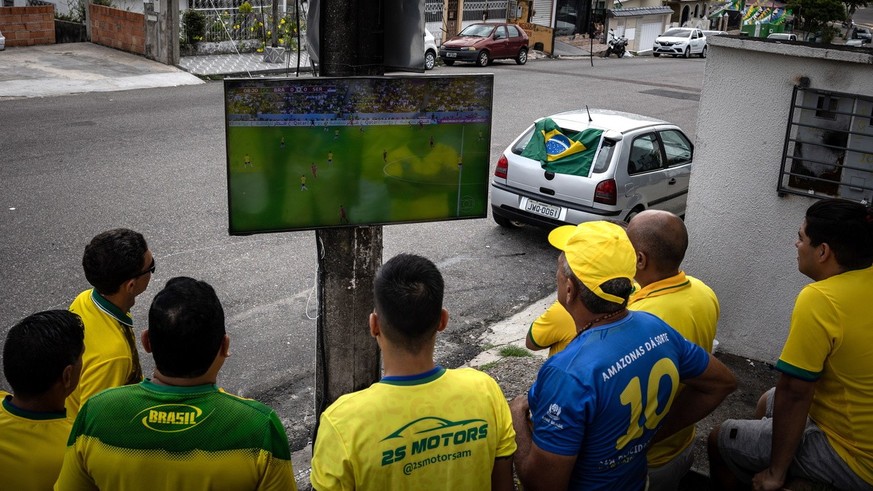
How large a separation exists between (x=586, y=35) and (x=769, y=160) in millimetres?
37740

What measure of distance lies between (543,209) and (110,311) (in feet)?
22.0

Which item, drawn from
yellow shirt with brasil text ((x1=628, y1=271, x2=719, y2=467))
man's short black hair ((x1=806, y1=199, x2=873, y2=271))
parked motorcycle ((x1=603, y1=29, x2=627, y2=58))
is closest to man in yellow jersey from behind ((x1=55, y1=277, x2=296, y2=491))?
yellow shirt with brasil text ((x1=628, y1=271, x2=719, y2=467))

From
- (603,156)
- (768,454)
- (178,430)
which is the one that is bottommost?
(768,454)

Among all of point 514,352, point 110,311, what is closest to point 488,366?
point 514,352

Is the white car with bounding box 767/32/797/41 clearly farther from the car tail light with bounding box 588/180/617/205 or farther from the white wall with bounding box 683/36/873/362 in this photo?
the car tail light with bounding box 588/180/617/205

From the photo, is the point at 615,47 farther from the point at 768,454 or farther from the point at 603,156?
the point at 768,454

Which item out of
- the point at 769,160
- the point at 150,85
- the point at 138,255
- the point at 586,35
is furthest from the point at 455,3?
the point at 138,255

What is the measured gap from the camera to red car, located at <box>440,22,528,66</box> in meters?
28.2

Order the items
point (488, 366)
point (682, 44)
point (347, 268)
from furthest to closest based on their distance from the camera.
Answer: point (682, 44)
point (488, 366)
point (347, 268)

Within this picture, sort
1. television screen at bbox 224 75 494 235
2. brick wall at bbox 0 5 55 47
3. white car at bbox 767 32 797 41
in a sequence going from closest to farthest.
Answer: television screen at bbox 224 75 494 235 → white car at bbox 767 32 797 41 → brick wall at bbox 0 5 55 47

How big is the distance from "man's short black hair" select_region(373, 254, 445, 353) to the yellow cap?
1.97ft

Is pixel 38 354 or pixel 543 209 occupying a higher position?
pixel 38 354

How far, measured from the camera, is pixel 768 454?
3682mm

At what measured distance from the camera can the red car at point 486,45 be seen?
28.2 metres
